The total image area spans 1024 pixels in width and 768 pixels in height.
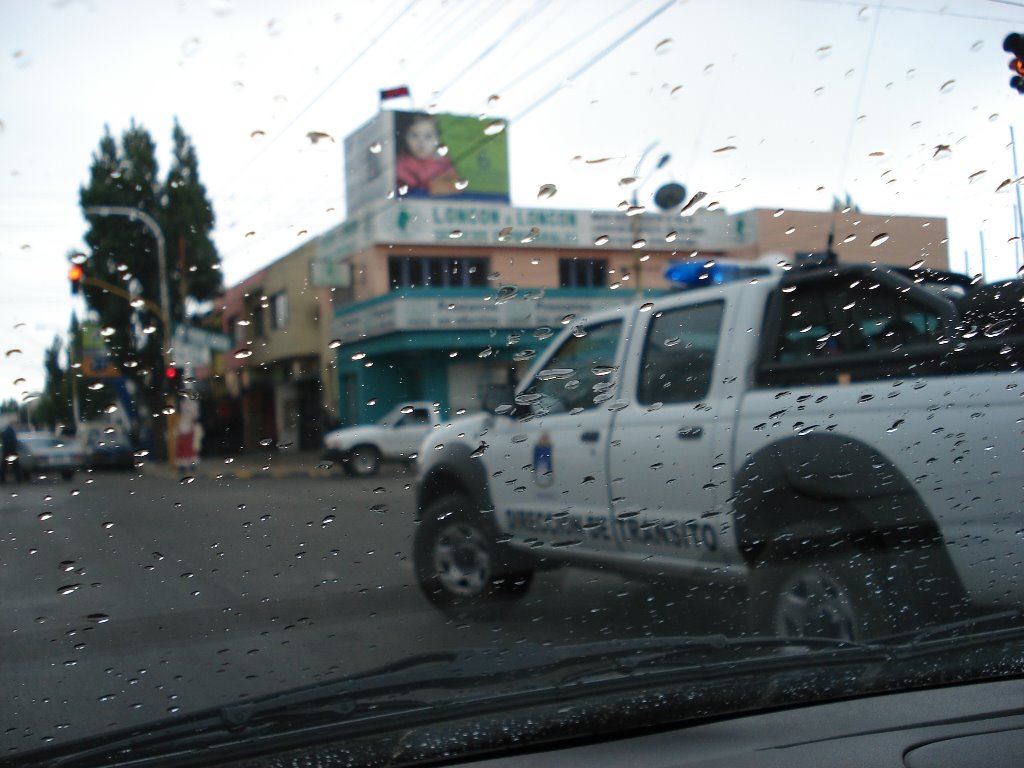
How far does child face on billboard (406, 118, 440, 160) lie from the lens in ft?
10.3

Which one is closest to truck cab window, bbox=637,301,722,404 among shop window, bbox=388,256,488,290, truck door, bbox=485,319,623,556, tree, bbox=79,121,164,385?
truck door, bbox=485,319,623,556

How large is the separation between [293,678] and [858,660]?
5.24 feet

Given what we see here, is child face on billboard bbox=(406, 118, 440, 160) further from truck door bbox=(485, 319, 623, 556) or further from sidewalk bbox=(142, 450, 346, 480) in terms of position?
sidewalk bbox=(142, 450, 346, 480)

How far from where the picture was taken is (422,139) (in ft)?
10.4

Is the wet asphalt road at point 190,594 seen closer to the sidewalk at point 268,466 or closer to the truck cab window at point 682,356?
the sidewalk at point 268,466

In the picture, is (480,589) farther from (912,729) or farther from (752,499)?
(912,729)

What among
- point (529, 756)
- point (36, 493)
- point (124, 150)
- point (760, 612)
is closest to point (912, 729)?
point (529, 756)

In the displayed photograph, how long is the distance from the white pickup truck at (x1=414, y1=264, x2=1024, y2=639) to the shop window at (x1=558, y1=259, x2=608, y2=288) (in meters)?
0.16

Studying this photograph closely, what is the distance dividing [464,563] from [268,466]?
930 mm

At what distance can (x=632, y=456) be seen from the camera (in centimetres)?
395

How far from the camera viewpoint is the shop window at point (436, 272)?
3127 millimetres

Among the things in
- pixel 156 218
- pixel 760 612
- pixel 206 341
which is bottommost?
pixel 760 612

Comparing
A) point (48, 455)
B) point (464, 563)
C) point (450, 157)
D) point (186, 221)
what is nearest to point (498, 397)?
point (464, 563)

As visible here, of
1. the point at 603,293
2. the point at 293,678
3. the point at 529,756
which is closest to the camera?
the point at 529,756
